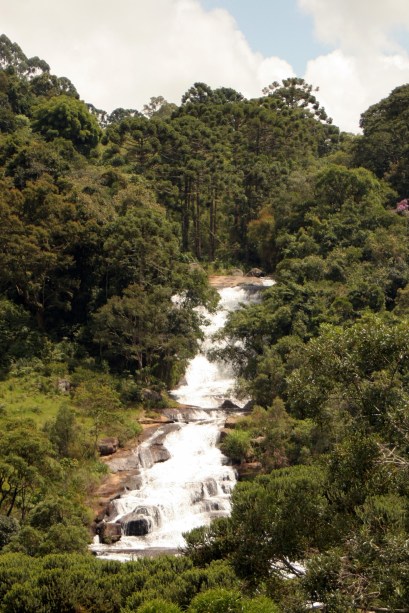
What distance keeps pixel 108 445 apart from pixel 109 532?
6.66 meters

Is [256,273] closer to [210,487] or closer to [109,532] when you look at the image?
→ [210,487]

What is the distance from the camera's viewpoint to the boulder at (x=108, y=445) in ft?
97.9

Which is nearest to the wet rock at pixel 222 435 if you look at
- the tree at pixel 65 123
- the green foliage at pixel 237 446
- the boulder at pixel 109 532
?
the green foliage at pixel 237 446

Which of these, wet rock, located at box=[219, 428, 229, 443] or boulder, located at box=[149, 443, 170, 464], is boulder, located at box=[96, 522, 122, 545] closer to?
boulder, located at box=[149, 443, 170, 464]

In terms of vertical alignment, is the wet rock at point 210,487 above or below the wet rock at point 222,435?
below

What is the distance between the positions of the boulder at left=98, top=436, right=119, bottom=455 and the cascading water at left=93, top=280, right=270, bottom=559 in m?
1.05

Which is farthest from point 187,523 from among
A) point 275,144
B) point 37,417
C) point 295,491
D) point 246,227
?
point 275,144

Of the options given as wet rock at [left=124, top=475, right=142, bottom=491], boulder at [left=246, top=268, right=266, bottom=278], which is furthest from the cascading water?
boulder at [left=246, top=268, right=266, bottom=278]

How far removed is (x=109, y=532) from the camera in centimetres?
2369

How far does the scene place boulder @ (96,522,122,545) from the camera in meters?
23.4

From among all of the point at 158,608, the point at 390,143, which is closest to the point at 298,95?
the point at 390,143

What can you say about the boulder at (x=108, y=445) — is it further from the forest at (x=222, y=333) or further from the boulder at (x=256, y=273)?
the boulder at (x=256, y=273)

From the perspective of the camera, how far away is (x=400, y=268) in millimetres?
41844

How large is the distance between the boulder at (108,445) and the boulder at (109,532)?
19.1 feet
